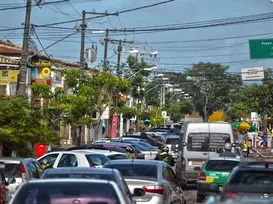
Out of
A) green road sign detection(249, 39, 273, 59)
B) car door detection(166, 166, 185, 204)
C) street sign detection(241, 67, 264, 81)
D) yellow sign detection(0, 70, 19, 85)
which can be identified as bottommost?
car door detection(166, 166, 185, 204)

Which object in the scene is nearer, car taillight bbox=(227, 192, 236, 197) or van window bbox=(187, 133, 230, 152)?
car taillight bbox=(227, 192, 236, 197)

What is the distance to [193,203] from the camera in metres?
24.3

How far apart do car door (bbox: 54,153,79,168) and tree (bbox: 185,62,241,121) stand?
134 meters

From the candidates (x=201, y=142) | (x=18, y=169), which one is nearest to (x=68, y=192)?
(x=18, y=169)

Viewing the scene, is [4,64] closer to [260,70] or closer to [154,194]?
[260,70]

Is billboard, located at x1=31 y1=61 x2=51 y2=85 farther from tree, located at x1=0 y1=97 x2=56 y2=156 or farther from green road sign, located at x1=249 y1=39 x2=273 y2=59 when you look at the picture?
tree, located at x1=0 y1=97 x2=56 y2=156

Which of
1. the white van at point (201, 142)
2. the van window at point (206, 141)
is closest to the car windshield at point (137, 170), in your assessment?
the white van at point (201, 142)

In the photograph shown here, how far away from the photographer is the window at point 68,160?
82.0 ft

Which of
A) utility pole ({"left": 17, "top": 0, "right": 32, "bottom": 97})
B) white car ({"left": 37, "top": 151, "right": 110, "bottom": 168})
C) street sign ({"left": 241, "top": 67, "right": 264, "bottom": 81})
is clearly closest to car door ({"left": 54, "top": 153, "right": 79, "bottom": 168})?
white car ({"left": 37, "top": 151, "right": 110, "bottom": 168})

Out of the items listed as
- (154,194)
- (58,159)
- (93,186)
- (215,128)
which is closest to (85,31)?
(215,128)

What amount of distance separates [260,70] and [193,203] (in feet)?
157

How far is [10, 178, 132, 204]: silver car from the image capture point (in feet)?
32.6

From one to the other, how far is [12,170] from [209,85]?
5643 inches

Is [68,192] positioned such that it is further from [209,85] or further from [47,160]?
[209,85]
